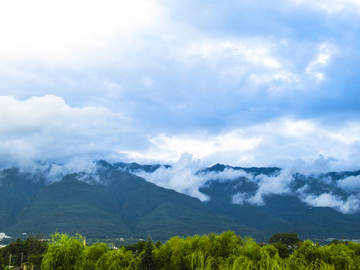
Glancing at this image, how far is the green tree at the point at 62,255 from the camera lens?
35.1 metres

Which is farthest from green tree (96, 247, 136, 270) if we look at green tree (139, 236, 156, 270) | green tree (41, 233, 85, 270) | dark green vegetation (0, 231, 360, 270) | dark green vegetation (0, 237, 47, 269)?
dark green vegetation (0, 237, 47, 269)

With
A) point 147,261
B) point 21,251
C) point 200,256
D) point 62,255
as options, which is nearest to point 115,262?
point 147,261

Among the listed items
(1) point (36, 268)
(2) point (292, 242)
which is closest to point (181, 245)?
(1) point (36, 268)

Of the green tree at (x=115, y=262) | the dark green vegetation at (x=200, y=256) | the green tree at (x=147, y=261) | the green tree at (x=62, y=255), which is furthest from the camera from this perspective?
the green tree at (x=147, y=261)

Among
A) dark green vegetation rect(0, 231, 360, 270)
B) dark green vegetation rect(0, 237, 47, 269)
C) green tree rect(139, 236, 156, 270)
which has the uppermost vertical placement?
dark green vegetation rect(0, 231, 360, 270)

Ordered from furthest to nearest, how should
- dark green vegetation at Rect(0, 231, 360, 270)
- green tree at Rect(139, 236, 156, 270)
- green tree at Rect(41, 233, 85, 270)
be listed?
green tree at Rect(139, 236, 156, 270)
green tree at Rect(41, 233, 85, 270)
dark green vegetation at Rect(0, 231, 360, 270)

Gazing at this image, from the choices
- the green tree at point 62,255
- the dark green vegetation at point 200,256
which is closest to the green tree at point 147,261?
the dark green vegetation at point 200,256

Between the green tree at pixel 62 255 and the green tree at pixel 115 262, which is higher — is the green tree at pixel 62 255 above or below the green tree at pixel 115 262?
above

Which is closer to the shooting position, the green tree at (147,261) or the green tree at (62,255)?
the green tree at (62,255)

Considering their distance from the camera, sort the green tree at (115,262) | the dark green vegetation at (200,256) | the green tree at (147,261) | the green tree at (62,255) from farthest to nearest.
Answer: the green tree at (147,261), the green tree at (115,262), the green tree at (62,255), the dark green vegetation at (200,256)

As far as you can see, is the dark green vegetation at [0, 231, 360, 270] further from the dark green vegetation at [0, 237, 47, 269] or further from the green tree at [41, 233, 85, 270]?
the dark green vegetation at [0, 237, 47, 269]

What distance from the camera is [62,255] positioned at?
117 feet

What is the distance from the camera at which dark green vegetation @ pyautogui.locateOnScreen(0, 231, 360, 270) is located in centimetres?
3481

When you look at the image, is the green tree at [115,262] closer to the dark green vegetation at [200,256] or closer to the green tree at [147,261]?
the dark green vegetation at [200,256]
